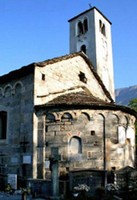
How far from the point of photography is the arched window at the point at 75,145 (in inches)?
575

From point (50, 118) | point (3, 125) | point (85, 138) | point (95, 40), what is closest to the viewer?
point (85, 138)

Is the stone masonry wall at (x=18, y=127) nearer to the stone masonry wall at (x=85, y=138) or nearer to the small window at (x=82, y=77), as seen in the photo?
the stone masonry wall at (x=85, y=138)

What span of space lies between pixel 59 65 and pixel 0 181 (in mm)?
8056

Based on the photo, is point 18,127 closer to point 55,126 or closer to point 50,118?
point 50,118

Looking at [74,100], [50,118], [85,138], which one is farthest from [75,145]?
[74,100]

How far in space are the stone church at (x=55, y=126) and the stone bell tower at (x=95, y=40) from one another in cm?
965

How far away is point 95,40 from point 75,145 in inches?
603

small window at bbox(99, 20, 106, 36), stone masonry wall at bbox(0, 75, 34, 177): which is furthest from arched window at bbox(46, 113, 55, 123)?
small window at bbox(99, 20, 106, 36)

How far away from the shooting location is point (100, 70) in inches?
1057

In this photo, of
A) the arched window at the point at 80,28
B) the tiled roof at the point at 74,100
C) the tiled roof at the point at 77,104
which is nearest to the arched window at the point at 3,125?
the tiled roof at the point at 77,104

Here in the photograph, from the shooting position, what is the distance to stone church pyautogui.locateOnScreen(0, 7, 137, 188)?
14.6 m

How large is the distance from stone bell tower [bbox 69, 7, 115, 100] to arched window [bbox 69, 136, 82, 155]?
42.5ft

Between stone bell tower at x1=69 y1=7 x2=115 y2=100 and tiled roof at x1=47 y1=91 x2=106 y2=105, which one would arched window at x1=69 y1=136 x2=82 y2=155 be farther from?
stone bell tower at x1=69 y1=7 x2=115 y2=100

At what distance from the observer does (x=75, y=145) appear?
579 inches
